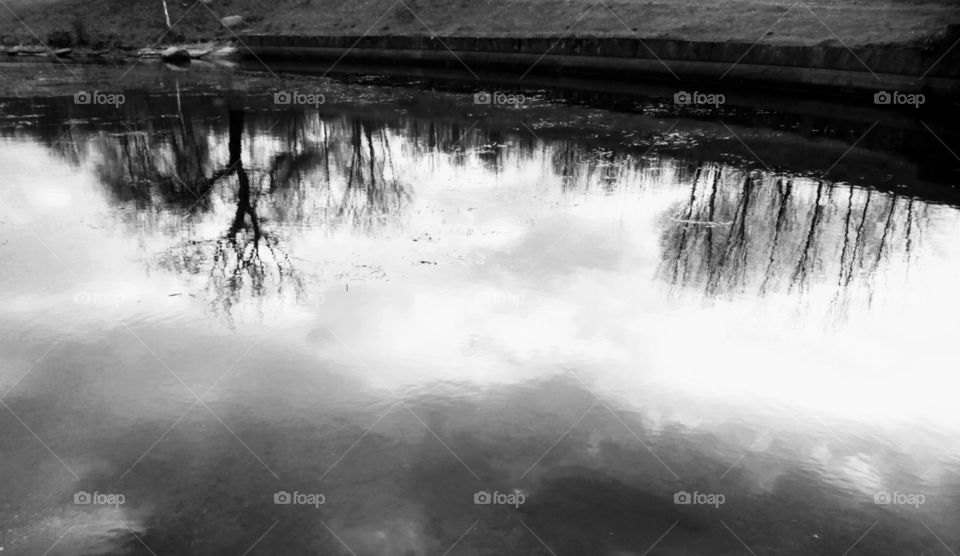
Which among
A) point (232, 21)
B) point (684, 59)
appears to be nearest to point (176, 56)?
point (232, 21)

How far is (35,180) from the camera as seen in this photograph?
1308 cm

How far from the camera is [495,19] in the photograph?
37094 mm

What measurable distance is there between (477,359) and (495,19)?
34.1 m

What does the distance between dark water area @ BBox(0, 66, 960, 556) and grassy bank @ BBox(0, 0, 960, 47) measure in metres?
14.3

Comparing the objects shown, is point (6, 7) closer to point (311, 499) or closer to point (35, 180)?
point (35, 180)

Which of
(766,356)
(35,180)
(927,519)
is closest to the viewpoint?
(927,519)

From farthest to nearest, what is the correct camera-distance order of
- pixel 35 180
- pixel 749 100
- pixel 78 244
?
pixel 749 100, pixel 35 180, pixel 78 244

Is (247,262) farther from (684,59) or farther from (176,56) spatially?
(176,56)

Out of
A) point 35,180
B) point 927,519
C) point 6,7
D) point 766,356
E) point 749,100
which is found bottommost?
point 927,519

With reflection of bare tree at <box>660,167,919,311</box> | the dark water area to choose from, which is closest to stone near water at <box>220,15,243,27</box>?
the dark water area

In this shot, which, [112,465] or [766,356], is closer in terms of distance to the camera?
[112,465]

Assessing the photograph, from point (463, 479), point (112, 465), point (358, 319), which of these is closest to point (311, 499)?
point (463, 479)

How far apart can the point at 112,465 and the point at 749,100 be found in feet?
74.7

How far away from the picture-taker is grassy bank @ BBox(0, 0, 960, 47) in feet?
83.6
